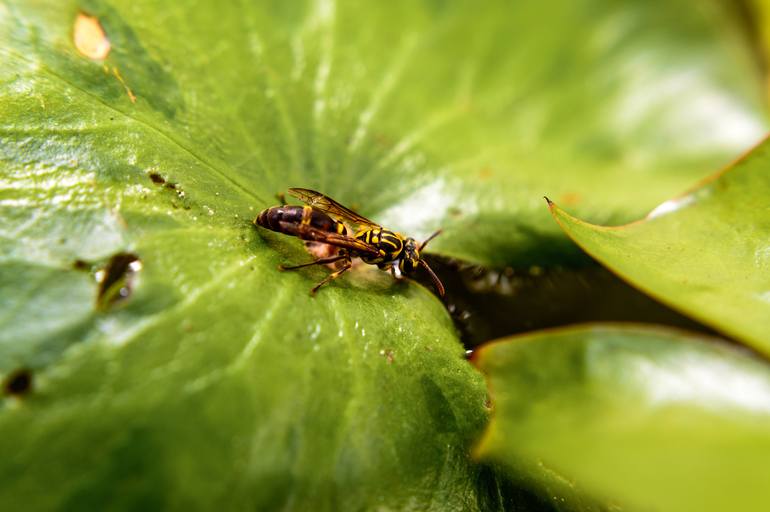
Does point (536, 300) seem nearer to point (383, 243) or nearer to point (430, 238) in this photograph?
point (430, 238)

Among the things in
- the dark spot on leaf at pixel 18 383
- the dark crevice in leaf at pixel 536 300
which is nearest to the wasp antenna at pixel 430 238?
the dark crevice in leaf at pixel 536 300

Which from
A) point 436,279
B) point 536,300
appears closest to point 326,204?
point 436,279

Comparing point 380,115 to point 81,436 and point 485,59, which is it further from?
point 81,436

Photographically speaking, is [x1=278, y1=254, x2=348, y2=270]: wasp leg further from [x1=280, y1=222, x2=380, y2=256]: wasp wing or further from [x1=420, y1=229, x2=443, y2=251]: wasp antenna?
[x1=420, y1=229, x2=443, y2=251]: wasp antenna

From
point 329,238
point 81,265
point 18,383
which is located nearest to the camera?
point 18,383

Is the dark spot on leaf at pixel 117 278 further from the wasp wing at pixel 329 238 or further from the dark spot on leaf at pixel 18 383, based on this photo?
the wasp wing at pixel 329 238

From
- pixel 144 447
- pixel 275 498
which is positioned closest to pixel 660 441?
pixel 275 498
